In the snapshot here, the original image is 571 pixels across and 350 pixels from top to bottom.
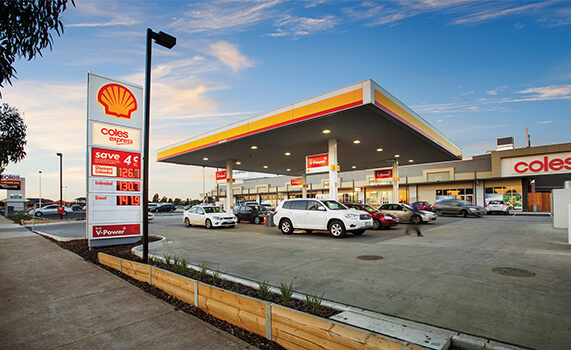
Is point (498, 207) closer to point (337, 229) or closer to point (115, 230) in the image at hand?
point (337, 229)

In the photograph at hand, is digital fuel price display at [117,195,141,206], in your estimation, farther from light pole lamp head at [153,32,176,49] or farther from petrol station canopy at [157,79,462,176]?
petrol station canopy at [157,79,462,176]

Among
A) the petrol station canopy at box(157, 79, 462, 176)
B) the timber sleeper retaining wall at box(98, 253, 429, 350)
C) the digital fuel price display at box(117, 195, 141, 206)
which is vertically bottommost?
the timber sleeper retaining wall at box(98, 253, 429, 350)

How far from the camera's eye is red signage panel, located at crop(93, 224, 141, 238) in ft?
33.1

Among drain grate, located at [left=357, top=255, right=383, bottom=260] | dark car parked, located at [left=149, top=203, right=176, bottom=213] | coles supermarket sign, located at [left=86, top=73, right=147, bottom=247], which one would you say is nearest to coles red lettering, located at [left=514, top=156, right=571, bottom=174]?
drain grate, located at [left=357, top=255, right=383, bottom=260]

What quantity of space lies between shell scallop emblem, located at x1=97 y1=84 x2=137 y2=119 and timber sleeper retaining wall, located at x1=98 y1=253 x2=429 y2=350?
811 cm

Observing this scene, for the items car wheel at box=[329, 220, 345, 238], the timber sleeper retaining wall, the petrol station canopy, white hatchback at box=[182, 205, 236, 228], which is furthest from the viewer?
white hatchback at box=[182, 205, 236, 228]

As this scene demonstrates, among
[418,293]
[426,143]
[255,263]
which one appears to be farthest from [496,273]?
[426,143]

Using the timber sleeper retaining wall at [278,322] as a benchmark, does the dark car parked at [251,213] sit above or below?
below

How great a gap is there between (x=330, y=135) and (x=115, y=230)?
11.7m

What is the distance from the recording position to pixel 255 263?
7.89 meters

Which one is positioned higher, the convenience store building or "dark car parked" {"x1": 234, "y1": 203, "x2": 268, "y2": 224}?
the convenience store building

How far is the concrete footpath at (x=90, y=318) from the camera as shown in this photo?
3705 mm

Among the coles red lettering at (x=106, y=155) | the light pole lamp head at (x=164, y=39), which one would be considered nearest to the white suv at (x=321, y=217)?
the coles red lettering at (x=106, y=155)

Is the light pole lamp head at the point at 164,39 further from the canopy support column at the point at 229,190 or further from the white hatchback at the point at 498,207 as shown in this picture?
the white hatchback at the point at 498,207
